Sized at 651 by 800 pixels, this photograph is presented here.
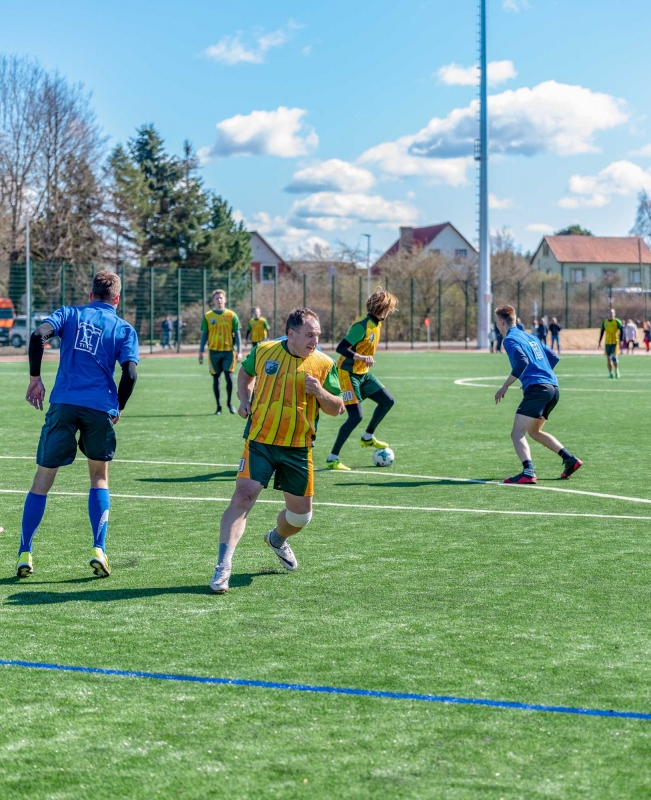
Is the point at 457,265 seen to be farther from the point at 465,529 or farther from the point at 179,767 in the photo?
the point at 179,767

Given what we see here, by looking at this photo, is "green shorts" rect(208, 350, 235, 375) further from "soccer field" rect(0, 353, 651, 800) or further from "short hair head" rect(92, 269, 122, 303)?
"short hair head" rect(92, 269, 122, 303)

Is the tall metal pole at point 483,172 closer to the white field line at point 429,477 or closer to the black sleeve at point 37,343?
the white field line at point 429,477

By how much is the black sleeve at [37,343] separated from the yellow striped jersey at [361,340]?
18.1ft

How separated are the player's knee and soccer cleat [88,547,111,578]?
3.95 feet

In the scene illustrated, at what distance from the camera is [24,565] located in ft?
22.2

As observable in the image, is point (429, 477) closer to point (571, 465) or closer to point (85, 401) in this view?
point (571, 465)

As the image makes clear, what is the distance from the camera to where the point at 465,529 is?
8516mm

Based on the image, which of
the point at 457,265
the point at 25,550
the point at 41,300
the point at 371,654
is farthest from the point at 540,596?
the point at 457,265

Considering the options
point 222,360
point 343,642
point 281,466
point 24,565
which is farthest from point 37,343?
point 222,360

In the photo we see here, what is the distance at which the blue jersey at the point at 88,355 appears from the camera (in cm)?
677

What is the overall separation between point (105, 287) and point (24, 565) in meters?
1.89

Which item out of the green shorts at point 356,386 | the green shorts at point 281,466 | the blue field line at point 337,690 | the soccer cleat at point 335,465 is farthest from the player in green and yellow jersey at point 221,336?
the blue field line at point 337,690

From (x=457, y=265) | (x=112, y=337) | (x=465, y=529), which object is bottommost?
(x=465, y=529)

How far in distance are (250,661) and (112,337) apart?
267 cm
